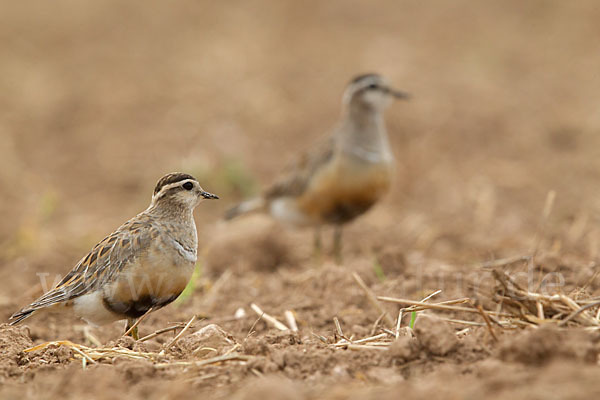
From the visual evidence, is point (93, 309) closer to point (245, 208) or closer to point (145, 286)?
point (145, 286)

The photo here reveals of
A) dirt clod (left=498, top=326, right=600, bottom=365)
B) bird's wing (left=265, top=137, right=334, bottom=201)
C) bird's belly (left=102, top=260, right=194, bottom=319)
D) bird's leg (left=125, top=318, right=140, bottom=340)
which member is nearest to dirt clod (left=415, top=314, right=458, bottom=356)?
dirt clod (left=498, top=326, right=600, bottom=365)

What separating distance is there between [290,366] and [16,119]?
11.4 m

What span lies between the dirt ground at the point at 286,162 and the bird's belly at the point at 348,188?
56 cm

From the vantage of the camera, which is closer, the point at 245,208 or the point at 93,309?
the point at 93,309

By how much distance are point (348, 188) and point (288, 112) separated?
228 inches

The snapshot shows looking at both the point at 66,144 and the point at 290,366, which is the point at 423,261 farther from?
the point at 66,144

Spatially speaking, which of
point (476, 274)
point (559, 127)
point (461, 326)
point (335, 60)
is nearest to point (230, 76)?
point (335, 60)

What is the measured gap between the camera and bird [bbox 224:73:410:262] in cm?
865

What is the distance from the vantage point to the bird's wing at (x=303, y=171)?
8.92m

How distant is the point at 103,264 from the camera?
5094 millimetres

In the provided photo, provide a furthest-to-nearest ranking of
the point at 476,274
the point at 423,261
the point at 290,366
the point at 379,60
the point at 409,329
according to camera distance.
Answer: the point at 379,60, the point at 423,261, the point at 476,274, the point at 409,329, the point at 290,366

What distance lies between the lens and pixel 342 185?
8633mm

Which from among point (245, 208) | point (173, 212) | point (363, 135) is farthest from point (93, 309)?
point (245, 208)

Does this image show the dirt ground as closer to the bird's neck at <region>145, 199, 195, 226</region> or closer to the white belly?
the white belly
